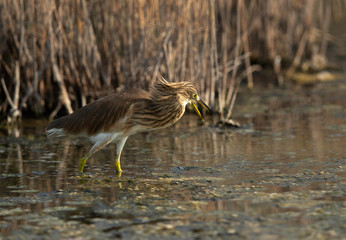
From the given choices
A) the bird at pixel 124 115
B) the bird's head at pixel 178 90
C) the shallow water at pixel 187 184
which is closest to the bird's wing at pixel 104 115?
the bird at pixel 124 115

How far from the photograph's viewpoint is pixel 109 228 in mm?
4695

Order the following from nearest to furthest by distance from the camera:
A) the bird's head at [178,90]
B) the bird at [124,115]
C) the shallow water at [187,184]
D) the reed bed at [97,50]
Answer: the shallow water at [187,184] < the bird at [124,115] < the bird's head at [178,90] < the reed bed at [97,50]

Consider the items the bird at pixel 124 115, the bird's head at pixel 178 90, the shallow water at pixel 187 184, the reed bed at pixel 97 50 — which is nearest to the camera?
the shallow water at pixel 187 184


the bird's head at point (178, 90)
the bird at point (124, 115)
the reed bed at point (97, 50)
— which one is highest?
the reed bed at point (97, 50)

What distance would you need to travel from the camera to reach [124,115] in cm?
682

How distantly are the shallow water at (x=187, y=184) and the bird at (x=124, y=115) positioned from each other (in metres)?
0.36

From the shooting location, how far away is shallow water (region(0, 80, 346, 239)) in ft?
15.4

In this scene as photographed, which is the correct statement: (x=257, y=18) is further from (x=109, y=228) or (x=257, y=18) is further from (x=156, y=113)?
(x=109, y=228)

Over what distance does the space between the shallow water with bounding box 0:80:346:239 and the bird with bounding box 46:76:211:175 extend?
14.2 inches

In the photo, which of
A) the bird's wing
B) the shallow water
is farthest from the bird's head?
the shallow water

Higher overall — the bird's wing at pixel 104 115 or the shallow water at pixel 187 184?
the bird's wing at pixel 104 115

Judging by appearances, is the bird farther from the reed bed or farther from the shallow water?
the reed bed

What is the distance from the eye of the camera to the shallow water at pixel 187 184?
185 inches

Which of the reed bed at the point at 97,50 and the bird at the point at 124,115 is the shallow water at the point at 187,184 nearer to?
the bird at the point at 124,115
